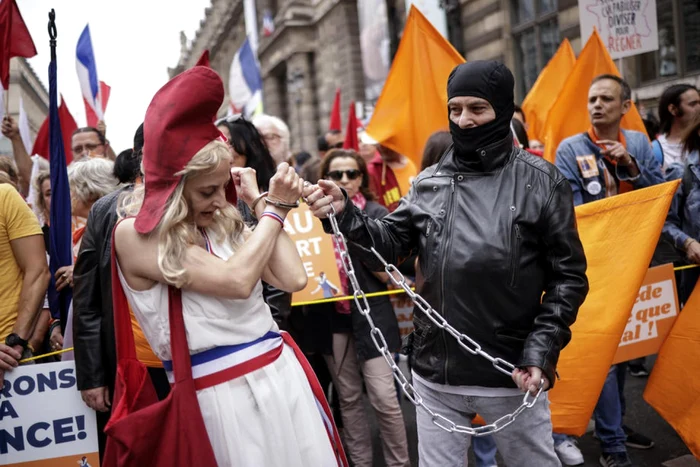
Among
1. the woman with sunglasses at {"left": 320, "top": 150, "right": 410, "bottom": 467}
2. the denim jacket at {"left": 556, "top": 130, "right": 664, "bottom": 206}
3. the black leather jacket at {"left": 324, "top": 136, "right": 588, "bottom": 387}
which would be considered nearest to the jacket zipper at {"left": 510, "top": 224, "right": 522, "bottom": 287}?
the black leather jacket at {"left": 324, "top": 136, "right": 588, "bottom": 387}

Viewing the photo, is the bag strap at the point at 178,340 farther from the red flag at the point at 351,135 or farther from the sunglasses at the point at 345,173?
the red flag at the point at 351,135

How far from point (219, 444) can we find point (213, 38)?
5799cm

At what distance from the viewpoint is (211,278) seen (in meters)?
2.06

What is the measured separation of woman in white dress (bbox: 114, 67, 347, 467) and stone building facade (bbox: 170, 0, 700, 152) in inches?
356

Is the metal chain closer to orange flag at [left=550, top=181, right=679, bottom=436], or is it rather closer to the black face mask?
the black face mask

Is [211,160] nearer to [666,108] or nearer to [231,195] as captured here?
[231,195]

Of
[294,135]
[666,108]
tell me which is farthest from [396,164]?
[294,135]

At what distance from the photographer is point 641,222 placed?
139 inches

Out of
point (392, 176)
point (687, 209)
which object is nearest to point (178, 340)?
point (687, 209)

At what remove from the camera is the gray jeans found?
244 cm

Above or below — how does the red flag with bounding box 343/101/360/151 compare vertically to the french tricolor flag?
below

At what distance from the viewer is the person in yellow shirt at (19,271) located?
3.22m

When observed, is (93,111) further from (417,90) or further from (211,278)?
(211,278)

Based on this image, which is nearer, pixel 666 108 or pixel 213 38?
pixel 666 108
